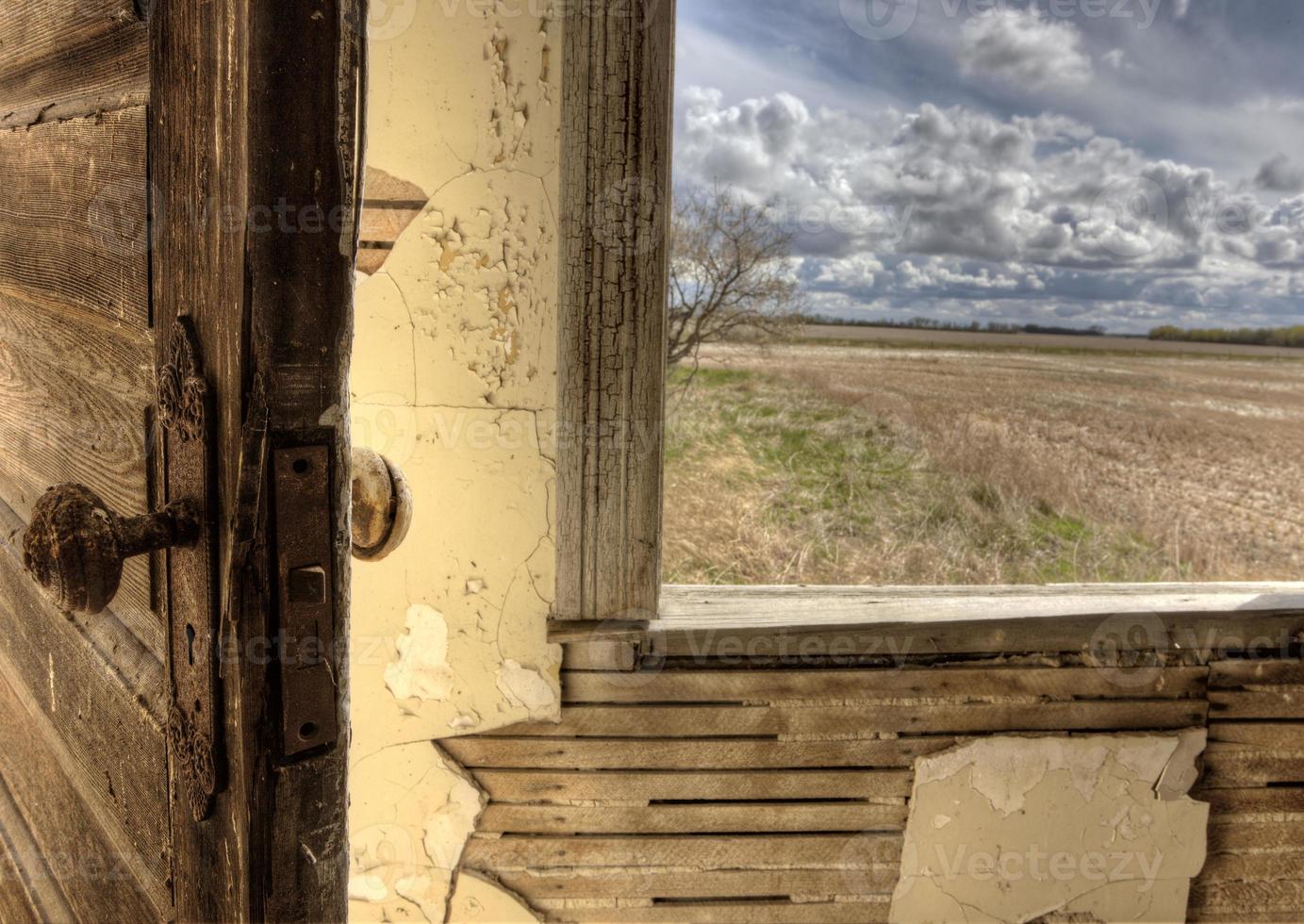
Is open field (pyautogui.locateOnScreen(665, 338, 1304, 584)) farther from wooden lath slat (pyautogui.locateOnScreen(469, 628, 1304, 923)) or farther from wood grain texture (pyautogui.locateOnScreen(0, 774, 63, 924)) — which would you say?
wood grain texture (pyautogui.locateOnScreen(0, 774, 63, 924))

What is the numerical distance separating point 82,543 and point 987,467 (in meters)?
4.85

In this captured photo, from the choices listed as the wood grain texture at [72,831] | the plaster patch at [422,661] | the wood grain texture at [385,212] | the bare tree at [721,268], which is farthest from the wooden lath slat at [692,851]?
the bare tree at [721,268]

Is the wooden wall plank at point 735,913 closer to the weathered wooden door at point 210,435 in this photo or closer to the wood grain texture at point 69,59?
the weathered wooden door at point 210,435

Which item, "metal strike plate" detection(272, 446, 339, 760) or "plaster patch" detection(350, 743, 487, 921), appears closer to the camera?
"metal strike plate" detection(272, 446, 339, 760)

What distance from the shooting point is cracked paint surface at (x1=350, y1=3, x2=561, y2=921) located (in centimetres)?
159

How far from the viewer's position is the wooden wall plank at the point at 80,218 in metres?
0.72

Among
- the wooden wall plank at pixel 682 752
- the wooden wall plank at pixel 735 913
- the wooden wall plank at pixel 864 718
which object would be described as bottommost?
the wooden wall plank at pixel 735 913

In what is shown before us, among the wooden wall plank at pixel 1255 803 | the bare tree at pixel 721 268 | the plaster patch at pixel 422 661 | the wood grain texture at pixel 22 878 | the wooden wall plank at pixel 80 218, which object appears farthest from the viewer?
the bare tree at pixel 721 268

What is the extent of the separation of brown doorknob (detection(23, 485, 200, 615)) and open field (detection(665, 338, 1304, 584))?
98.3 inches

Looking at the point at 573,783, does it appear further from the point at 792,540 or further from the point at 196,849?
the point at 792,540

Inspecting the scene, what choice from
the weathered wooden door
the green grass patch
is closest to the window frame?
the weathered wooden door

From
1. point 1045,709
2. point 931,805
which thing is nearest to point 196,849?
point 931,805

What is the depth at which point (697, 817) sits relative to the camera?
1823mm

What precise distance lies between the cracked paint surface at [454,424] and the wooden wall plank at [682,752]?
0.07 meters
